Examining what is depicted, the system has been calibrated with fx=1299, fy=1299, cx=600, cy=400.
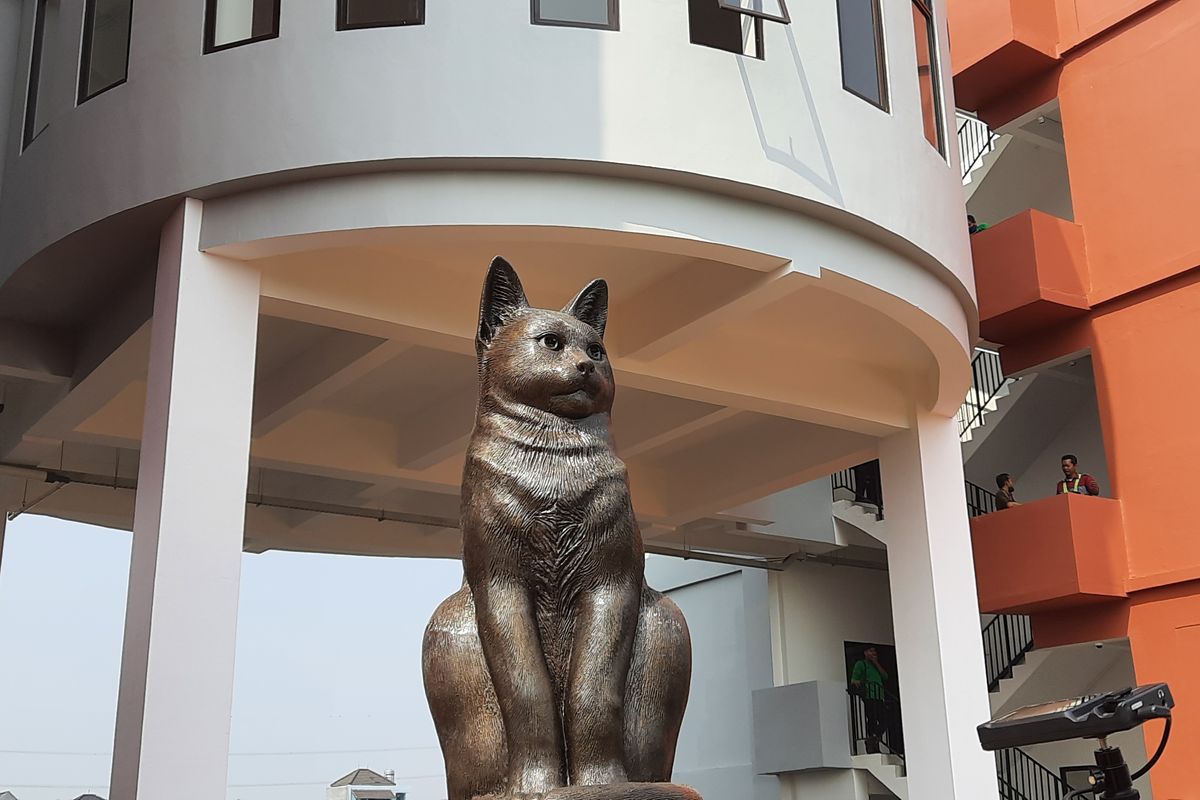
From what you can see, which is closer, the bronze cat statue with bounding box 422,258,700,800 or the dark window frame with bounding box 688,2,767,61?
the bronze cat statue with bounding box 422,258,700,800

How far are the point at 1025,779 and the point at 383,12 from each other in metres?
12.7

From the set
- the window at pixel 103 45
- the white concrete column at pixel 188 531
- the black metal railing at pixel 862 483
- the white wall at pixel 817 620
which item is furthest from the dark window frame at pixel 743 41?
the white wall at pixel 817 620

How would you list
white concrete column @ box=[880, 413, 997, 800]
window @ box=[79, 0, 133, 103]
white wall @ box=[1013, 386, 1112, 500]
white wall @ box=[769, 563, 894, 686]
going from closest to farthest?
window @ box=[79, 0, 133, 103], white concrete column @ box=[880, 413, 997, 800], white wall @ box=[1013, 386, 1112, 500], white wall @ box=[769, 563, 894, 686]

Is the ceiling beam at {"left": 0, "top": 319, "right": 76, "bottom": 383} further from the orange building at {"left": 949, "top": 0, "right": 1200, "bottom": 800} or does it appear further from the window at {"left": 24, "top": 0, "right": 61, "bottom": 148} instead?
the orange building at {"left": 949, "top": 0, "right": 1200, "bottom": 800}

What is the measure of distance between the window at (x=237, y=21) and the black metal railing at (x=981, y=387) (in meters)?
10.8

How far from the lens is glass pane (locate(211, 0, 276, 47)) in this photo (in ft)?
30.8

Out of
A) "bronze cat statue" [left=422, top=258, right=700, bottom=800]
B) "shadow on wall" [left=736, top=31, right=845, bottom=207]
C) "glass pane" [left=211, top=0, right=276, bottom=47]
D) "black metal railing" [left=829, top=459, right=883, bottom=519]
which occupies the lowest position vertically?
"bronze cat statue" [left=422, top=258, right=700, bottom=800]

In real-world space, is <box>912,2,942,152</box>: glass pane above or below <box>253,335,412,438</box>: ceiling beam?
above

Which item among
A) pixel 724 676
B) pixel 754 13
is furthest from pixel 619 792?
pixel 724 676

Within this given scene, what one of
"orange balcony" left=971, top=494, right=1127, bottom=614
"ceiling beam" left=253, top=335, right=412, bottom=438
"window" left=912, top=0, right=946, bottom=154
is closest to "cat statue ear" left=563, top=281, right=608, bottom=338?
"ceiling beam" left=253, top=335, right=412, bottom=438

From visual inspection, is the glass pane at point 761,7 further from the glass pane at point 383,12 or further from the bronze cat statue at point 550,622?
the bronze cat statue at point 550,622

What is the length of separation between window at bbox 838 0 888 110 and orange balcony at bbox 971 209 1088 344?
454 centimetres

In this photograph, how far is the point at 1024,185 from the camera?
58.6 ft

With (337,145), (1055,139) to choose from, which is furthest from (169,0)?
(1055,139)
